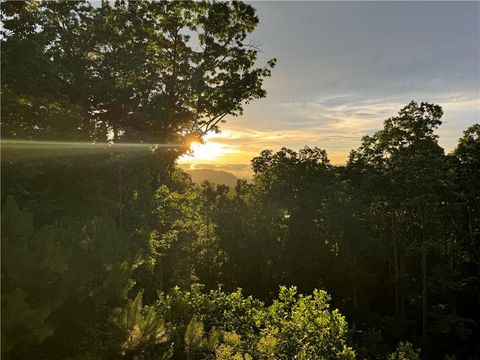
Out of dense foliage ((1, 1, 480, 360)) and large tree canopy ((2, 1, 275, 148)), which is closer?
dense foliage ((1, 1, 480, 360))

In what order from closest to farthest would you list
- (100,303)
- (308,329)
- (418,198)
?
(100,303), (308,329), (418,198)

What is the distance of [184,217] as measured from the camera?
63.0 ft

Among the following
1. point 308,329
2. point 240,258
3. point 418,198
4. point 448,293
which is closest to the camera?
point 308,329

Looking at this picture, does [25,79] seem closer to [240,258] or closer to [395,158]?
[395,158]

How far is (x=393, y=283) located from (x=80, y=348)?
25.4 metres

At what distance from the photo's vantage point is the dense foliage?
602 centimetres

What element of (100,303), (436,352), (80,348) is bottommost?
(436,352)

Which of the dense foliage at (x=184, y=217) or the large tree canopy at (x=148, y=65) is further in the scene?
the large tree canopy at (x=148, y=65)

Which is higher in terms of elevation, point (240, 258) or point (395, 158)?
A: point (395, 158)

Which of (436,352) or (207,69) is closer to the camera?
(207,69)

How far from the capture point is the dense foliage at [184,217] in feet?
19.8

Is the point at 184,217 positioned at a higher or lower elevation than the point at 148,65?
lower

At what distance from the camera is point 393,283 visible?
27172 mm

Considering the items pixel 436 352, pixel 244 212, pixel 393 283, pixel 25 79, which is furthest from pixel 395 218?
pixel 25 79
